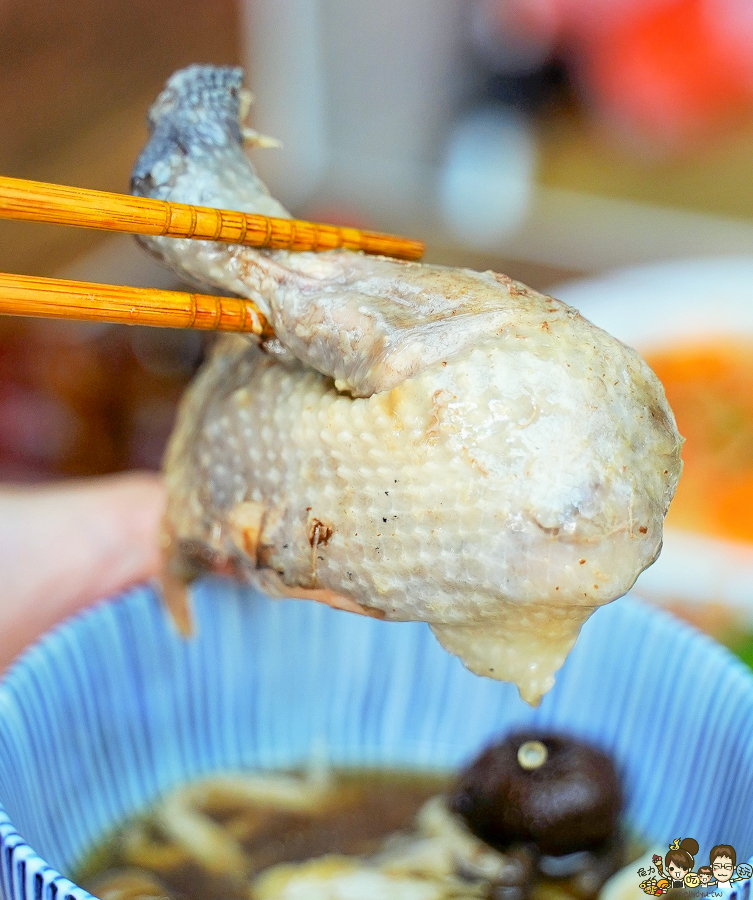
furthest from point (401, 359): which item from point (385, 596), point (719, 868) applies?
point (719, 868)

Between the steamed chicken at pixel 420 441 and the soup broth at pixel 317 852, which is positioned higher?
the steamed chicken at pixel 420 441

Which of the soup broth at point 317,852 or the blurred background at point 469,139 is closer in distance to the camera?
the soup broth at point 317,852

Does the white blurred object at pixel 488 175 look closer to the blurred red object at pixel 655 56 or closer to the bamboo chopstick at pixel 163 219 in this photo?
the blurred red object at pixel 655 56

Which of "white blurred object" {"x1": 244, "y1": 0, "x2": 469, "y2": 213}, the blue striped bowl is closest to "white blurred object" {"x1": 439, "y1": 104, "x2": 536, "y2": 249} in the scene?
"white blurred object" {"x1": 244, "y1": 0, "x2": 469, "y2": 213}

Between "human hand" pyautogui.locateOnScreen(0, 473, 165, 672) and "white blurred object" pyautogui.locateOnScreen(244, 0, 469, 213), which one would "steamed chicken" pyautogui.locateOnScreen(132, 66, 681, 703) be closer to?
"human hand" pyautogui.locateOnScreen(0, 473, 165, 672)

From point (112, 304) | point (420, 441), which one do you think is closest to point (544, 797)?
point (420, 441)

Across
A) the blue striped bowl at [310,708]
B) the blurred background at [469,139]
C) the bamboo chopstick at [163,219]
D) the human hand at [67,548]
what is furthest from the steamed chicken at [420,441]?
the blurred background at [469,139]

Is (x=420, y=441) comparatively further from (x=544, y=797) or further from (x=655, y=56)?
(x=655, y=56)

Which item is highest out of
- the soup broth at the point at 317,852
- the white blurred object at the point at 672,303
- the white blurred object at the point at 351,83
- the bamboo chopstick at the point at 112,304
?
the white blurred object at the point at 351,83
